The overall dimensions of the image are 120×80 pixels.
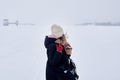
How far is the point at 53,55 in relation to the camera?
13.5 ft

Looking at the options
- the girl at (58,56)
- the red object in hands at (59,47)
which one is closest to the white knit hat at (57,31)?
the girl at (58,56)

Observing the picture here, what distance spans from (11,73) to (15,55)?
9.87ft

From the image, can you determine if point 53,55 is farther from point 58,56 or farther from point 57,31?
point 57,31

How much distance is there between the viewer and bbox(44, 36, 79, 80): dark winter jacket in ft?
13.5

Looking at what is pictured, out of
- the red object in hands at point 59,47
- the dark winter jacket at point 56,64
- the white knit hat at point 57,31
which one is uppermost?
the white knit hat at point 57,31

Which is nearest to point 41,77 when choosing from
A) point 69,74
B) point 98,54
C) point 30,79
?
point 30,79

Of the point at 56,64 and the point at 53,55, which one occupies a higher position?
the point at 53,55

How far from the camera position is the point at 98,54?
11.6m

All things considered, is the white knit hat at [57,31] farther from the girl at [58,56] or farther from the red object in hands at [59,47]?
the red object in hands at [59,47]

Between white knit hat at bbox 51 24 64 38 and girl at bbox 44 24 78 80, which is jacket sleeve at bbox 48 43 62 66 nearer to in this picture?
A: girl at bbox 44 24 78 80

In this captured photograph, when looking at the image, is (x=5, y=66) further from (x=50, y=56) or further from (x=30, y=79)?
(x=50, y=56)

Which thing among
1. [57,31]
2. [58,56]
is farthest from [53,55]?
[57,31]

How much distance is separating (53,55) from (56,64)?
0.39 ft

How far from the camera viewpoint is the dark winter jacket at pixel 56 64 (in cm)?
410
